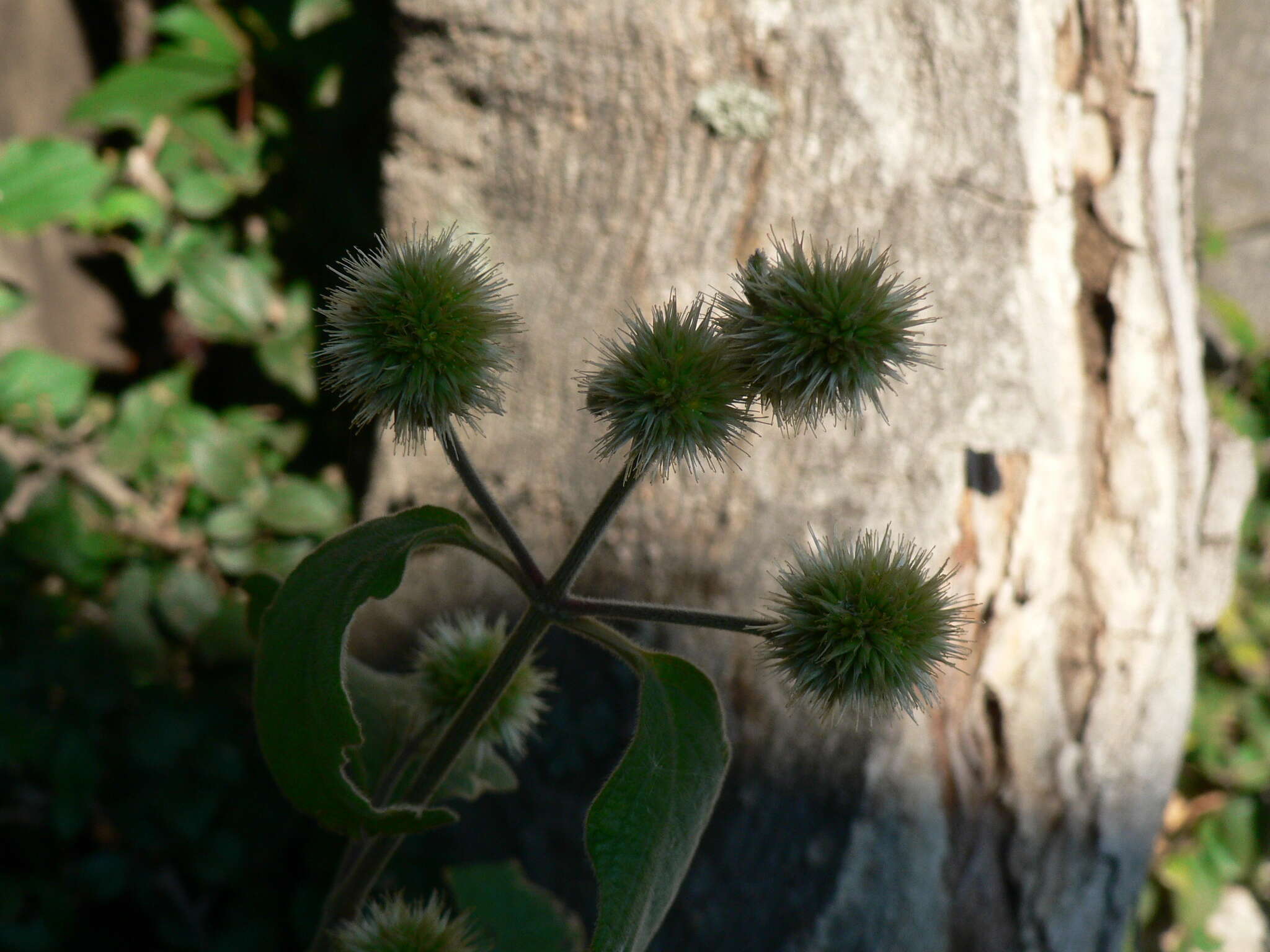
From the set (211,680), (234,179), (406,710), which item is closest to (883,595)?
(406,710)

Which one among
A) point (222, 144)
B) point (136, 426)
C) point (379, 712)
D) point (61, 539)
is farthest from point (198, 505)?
point (379, 712)

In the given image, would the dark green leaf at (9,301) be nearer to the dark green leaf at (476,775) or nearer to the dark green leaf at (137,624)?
the dark green leaf at (137,624)

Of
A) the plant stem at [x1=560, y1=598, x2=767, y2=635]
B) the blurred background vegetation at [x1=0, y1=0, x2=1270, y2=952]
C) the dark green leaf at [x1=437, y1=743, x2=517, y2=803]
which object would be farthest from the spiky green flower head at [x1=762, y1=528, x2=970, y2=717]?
the blurred background vegetation at [x1=0, y1=0, x2=1270, y2=952]

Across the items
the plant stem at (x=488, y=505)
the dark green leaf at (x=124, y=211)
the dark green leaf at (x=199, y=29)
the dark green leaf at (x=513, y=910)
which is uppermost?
the dark green leaf at (x=199, y=29)

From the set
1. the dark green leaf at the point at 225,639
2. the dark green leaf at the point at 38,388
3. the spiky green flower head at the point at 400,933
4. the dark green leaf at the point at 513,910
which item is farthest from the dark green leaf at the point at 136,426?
the spiky green flower head at the point at 400,933

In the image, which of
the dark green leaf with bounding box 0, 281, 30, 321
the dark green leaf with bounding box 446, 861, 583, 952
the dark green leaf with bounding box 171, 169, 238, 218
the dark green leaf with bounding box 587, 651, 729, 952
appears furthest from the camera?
the dark green leaf with bounding box 171, 169, 238, 218

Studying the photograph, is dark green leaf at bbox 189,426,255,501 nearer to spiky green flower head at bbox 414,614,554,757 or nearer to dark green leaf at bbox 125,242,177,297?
dark green leaf at bbox 125,242,177,297

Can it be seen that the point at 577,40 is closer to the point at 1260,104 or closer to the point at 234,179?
the point at 234,179
